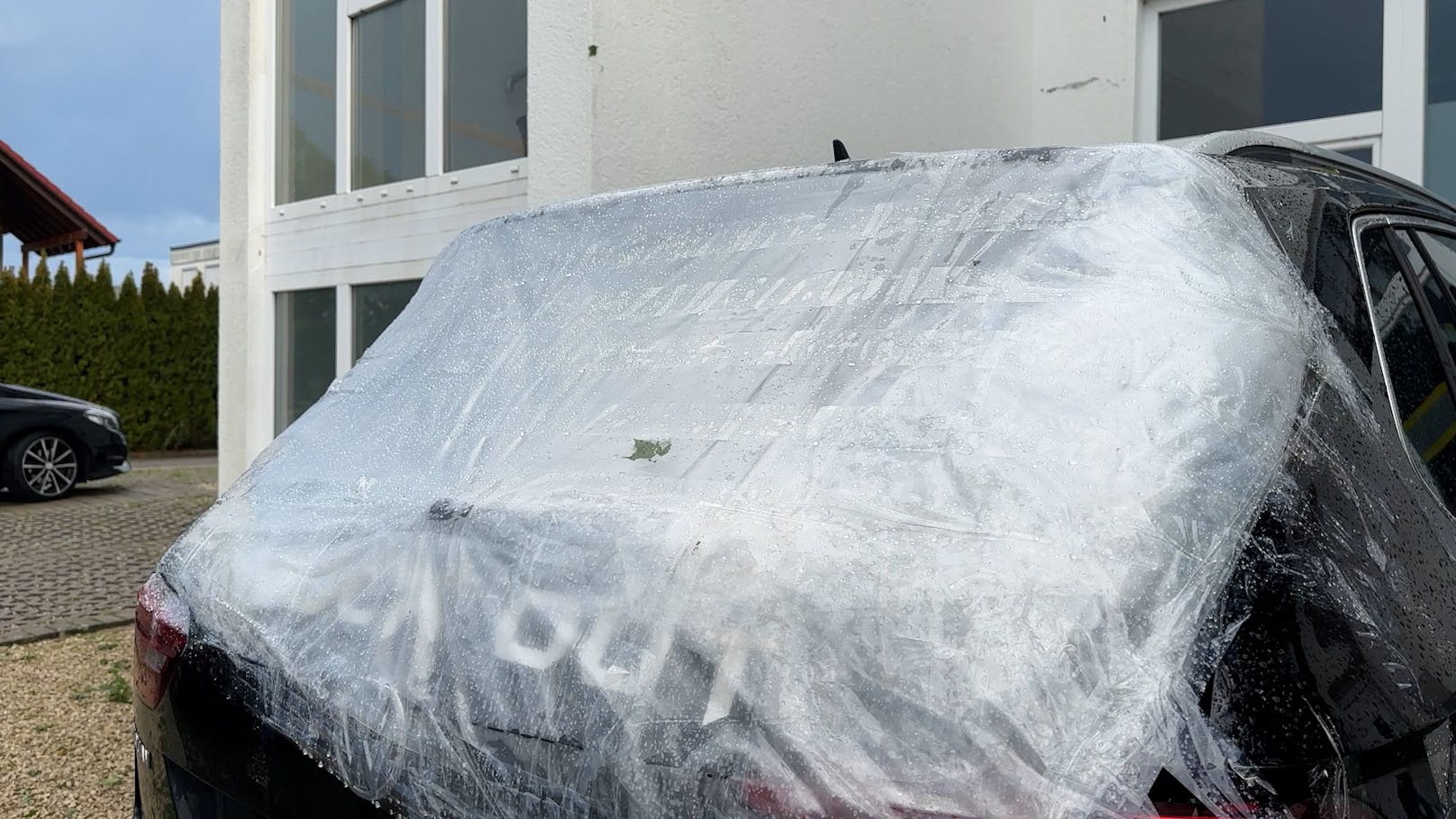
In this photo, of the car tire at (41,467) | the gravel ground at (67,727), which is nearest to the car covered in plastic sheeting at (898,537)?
the gravel ground at (67,727)

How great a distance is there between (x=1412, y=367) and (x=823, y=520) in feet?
3.34

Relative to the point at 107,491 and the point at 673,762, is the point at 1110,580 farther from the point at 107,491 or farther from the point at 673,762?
the point at 107,491

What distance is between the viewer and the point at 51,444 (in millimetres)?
10383

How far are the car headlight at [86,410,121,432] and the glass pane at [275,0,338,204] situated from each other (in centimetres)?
396

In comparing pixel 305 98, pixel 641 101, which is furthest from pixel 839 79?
pixel 305 98

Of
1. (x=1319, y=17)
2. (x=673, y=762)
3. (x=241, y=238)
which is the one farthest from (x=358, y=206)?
(x=673, y=762)

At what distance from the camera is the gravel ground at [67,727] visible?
346 cm

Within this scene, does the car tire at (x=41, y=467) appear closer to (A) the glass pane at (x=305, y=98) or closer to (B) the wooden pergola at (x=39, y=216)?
(A) the glass pane at (x=305, y=98)

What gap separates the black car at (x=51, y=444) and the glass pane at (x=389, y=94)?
4.88 meters

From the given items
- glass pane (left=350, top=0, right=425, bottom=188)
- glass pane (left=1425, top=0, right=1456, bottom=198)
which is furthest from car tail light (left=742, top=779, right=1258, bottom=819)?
glass pane (left=350, top=0, right=425, bottom=188)

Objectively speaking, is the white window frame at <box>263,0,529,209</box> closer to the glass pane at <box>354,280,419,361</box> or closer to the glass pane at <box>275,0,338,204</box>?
the glass pane at <box>275,0,338,204</box>

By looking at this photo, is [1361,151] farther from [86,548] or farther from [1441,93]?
[86,548]

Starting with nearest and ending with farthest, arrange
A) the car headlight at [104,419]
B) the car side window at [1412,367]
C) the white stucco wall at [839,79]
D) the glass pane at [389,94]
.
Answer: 1. the car side window at [1412,367]
2. the white stucco wall at [839,79]
3. the glass pane at [389,94]
4. the car headlight at [104,419]

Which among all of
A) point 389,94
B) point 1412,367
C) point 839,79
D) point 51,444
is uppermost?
point 389,94
